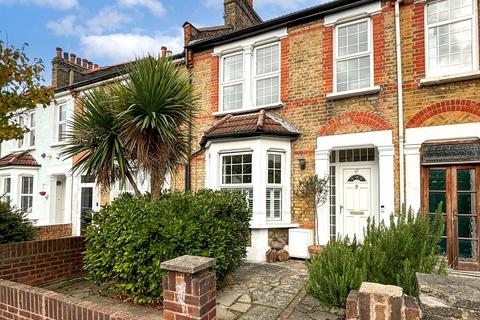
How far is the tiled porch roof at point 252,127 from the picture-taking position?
733 centimetres

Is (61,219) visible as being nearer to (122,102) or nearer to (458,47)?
(122,102)

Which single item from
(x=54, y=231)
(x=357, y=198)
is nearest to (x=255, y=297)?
(x=357, y=198)

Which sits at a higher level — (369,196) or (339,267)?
(369,196)

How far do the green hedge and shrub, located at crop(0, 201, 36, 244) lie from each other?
5183mm

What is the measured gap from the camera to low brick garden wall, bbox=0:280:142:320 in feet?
8.96

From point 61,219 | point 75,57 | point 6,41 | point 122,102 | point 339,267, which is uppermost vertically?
point 75,57

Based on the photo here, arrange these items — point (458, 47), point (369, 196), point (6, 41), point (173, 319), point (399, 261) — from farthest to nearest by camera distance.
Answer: point (369, 196)
point (458, 47)
point (6, 41)
point (399, 261)
point (173, 319)

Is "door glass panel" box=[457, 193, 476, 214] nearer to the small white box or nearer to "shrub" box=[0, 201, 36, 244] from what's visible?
the small white box

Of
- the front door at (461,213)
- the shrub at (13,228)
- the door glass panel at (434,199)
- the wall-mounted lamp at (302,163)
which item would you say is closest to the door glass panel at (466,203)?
the front door at (461,213)

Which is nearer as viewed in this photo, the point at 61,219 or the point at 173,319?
the point at 173,319

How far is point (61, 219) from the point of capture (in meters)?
13.2

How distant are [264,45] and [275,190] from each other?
3944 millimetres

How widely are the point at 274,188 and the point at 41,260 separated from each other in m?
4.89

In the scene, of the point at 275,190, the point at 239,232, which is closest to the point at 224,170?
the point at 275,190
